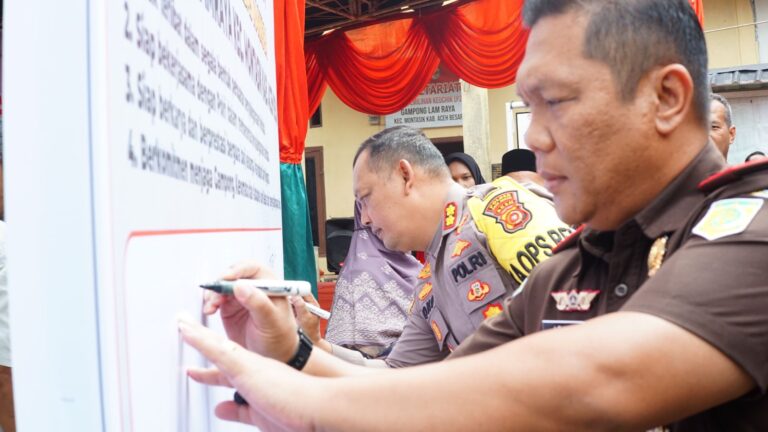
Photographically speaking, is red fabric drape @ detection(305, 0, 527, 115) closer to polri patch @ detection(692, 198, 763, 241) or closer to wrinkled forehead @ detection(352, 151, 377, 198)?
wrinkled forehead @ detection(352, 151, 377, 198)

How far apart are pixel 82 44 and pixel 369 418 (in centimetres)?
42

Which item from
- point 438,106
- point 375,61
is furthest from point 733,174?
point 438,106

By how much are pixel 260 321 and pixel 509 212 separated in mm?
1078

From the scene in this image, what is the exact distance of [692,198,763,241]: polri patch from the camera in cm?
81

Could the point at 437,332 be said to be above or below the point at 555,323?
below

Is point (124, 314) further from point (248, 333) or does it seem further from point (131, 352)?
point (248, 333)

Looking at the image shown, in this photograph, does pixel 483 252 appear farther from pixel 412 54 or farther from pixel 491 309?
pixel 412 54

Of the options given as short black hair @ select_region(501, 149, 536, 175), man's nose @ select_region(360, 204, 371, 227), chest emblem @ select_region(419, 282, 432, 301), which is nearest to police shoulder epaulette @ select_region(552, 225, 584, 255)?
chest emblem @ select_region(419, 282, 432, 301)

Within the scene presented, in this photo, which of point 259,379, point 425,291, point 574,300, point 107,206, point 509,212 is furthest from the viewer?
point 425,291

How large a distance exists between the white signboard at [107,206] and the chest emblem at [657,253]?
595 millimetres

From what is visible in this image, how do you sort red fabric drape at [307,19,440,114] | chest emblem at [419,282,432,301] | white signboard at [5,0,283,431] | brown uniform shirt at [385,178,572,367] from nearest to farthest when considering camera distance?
white signboard at [5,0,283,431], brown uniform shirt at [385,178,572,367], chest emblem at [419,282,432,301], red fabric drape at [307,19,440,114]

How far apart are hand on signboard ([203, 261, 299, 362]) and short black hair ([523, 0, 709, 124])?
533mm

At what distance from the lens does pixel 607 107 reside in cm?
96

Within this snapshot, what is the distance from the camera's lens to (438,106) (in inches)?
430
